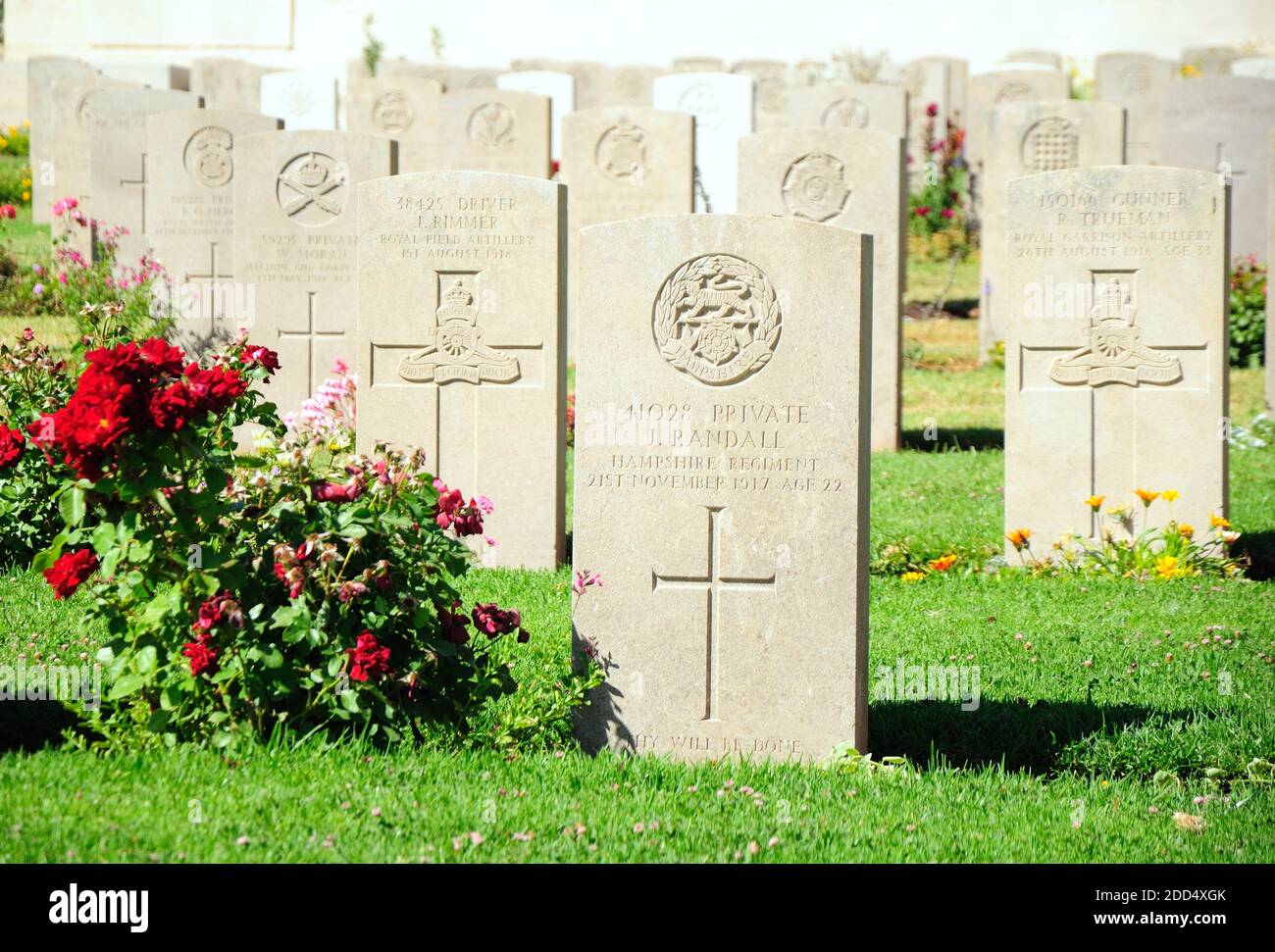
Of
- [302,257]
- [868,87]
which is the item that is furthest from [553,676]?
[868,87]

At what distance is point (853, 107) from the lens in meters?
16.3

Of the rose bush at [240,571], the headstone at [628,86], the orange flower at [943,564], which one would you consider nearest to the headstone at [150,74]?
the headstone at [628,86]

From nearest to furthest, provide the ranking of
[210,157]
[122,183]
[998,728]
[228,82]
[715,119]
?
[998,728]
[210,157]
[122,183]
[715,119]
[228,82]

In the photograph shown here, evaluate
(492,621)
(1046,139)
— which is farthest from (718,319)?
(1046,139)

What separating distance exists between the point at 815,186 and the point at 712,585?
5.45 meters

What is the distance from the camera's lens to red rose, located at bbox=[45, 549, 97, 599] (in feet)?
12.3

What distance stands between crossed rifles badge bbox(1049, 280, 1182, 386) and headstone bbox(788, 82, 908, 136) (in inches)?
366

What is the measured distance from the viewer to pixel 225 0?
27.4 m

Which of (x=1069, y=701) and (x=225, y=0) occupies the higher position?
(x=225, y=0)

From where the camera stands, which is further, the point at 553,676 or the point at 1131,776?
the point at 553,676

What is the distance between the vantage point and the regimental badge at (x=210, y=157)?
35.0 feet

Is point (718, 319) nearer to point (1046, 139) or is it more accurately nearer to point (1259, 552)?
point (1259, 552)

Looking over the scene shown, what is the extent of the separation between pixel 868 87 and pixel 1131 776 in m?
12.8
